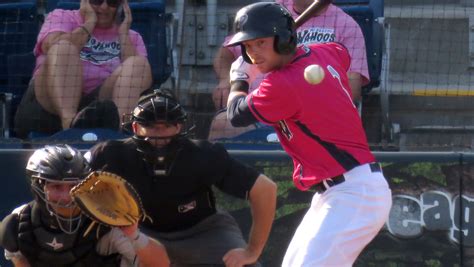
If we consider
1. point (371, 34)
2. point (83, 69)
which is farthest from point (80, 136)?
point (371, 34)

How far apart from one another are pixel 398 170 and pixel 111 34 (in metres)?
2.27

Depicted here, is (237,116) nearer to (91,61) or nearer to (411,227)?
(411,227)

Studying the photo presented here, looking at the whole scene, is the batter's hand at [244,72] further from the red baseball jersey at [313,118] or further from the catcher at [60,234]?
the catcher at [60,234]

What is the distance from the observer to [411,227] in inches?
223

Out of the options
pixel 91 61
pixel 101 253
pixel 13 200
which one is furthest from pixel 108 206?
pixel 91 61

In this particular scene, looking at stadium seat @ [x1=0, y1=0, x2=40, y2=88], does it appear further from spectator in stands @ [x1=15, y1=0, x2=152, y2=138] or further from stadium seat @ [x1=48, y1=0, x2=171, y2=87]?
spectator in stands @ [x1=15, y1=0, x2=152, y2=138]

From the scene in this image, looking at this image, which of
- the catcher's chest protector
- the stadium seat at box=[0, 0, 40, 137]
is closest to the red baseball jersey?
the catcher's chest protector

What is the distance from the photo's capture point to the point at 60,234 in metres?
4.62

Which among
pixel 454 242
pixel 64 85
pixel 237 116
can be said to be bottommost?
pixel 454 242

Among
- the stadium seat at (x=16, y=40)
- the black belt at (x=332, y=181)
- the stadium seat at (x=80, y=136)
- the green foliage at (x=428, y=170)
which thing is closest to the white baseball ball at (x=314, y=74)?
the black belt at (x=332, y=181)

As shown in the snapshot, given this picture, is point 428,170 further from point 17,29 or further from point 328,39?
point 17,29

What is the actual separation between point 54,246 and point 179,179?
653 mm

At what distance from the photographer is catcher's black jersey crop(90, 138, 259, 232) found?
488 cm

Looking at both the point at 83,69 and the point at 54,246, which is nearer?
the point at 54,246
